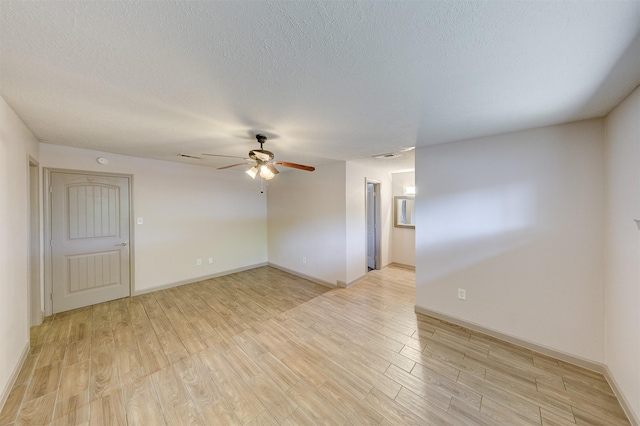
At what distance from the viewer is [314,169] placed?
2539 millimetres

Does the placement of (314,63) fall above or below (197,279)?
above

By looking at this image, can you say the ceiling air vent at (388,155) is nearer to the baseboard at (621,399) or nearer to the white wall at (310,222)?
the white wall at (310,222)

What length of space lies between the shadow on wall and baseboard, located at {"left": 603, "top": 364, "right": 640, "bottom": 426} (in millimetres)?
1190

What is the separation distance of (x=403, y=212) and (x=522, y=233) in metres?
3.20

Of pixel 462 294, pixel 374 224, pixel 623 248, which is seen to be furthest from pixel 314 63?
pixel 374 224

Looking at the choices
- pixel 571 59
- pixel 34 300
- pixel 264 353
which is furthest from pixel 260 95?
pixel 34 300

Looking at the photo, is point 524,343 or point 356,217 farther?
point 356,217

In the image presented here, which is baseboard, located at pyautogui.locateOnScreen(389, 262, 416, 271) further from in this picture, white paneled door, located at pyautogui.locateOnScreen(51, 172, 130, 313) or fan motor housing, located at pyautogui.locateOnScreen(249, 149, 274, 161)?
white paneled door, located at pyautogui.locateOnScreen(51, 172, 130, 313)

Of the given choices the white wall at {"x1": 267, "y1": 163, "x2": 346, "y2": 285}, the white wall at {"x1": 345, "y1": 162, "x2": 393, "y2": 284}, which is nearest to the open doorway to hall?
the white wall at {"x1": 345, "y1": 162, "x2": 393, "y2": 284}

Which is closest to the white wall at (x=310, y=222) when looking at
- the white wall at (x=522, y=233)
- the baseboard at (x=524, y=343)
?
the white wall at (x=522, y=233)

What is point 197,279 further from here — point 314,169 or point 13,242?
point 314,169

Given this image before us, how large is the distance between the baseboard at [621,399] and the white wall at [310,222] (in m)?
2.98

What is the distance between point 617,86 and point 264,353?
3.52 metres

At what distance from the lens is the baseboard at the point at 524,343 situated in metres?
2.04
